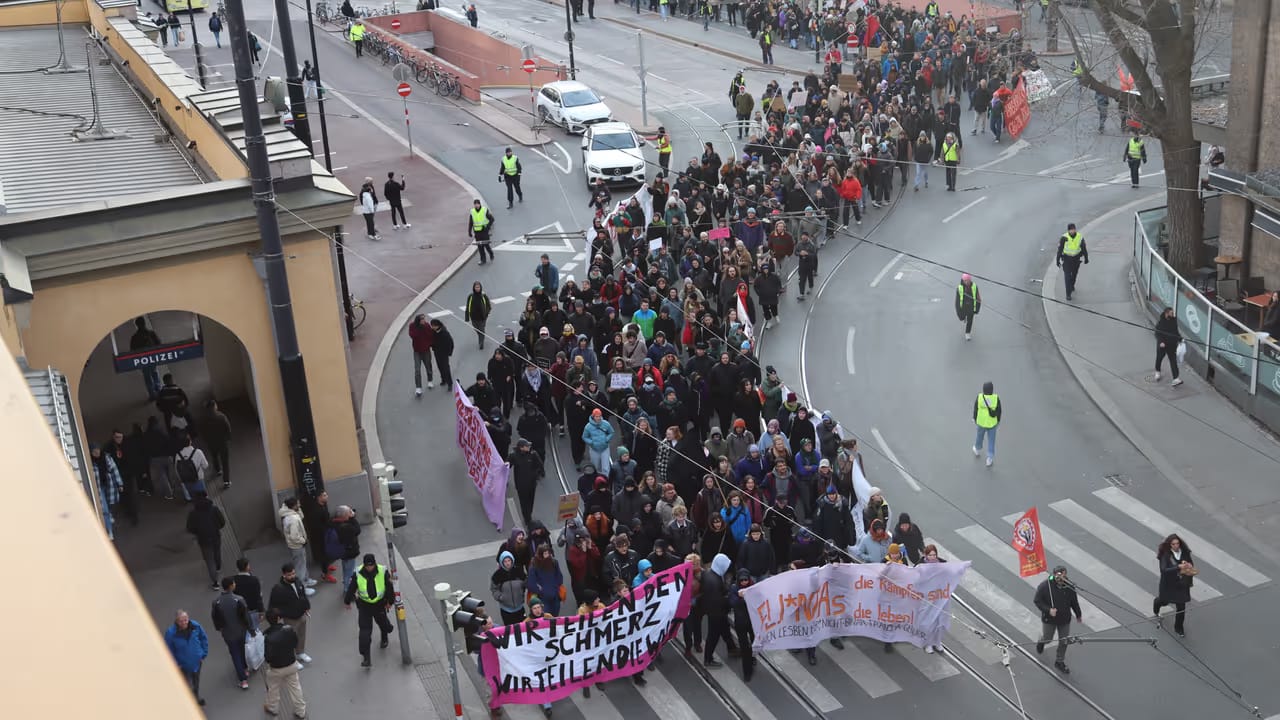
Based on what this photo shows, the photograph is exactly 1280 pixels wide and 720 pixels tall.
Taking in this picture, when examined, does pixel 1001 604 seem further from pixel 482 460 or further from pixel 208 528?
pixel 208 528

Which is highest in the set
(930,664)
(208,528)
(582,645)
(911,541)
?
(208,528)

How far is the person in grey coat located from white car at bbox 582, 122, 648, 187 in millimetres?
22635

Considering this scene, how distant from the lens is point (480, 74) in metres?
55.2

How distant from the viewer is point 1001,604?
1664 centimetres

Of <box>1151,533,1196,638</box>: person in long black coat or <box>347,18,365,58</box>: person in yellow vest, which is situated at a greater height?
<box>347,18,365,58</box>: person in yellow vest

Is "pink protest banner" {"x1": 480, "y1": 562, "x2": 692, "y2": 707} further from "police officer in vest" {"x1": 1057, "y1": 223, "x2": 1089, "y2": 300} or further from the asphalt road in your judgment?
"police officer in vest" {"x1": 1057, "y1": 223, "x2": 1089, "y2": 300}

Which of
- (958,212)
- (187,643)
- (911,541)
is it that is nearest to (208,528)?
(187,643)

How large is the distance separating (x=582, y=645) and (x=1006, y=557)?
6.41 m

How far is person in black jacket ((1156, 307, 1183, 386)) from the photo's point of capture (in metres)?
22.9

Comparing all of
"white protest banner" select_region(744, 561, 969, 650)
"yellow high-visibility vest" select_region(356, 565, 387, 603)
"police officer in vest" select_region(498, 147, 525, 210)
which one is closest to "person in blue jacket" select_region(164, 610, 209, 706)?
"yellow high-visibility vest" select_region(356, 565, 387, 603)

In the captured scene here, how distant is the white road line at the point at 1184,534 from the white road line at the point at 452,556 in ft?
29.0

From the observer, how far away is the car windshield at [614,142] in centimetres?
3681

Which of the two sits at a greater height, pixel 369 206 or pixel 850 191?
pixel 369 206

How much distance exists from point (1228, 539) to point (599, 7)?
53654mm
